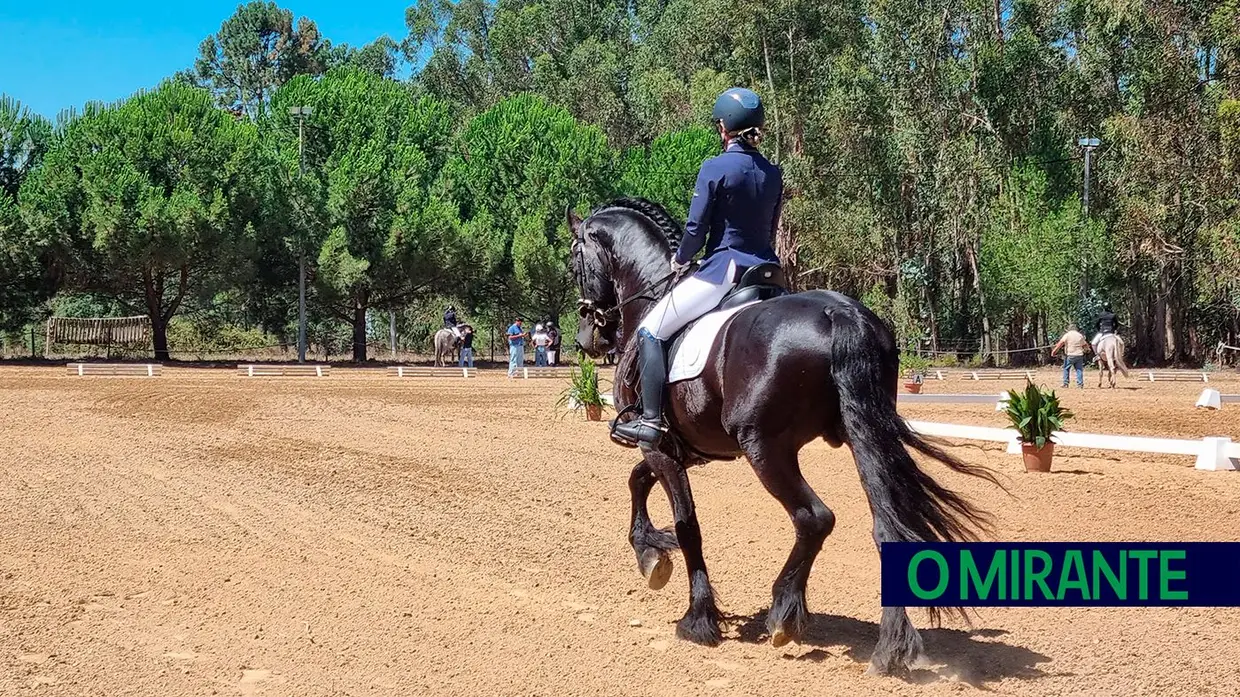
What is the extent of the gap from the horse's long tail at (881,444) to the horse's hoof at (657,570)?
165cm

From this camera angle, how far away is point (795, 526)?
5.82m

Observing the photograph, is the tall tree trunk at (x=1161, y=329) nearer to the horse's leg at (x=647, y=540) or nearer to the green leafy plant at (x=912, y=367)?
the green leafy plant at (x=912, y=367)

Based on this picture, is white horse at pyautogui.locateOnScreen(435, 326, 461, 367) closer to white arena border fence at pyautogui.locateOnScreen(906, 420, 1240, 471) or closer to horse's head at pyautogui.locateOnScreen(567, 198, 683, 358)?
white arena border fence at pyautogui.locateOnScreen(906, 420, 1240, 471)

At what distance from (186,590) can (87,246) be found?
36579mm

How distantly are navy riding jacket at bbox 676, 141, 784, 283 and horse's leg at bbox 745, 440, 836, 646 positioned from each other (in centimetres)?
117

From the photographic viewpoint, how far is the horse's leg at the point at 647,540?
22.5ft

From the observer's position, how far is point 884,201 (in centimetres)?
5212

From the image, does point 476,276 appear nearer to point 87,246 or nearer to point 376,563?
point 87,246

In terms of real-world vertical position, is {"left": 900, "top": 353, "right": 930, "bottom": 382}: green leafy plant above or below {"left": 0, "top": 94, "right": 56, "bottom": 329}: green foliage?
below

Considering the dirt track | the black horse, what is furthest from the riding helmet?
the dirt track

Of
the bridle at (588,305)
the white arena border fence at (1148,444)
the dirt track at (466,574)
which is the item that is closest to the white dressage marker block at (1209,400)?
the white arena border fence at (1148,444)

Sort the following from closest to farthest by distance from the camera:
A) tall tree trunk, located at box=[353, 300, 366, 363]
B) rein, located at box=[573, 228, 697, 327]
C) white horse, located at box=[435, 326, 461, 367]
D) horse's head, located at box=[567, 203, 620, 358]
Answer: rein, located at box=[573, 228, 697, 327]
horse's head, located at box=[567, 203, 620, 358]
white horse, located at box=[435, 326, 461, 367]
tall tree trunk, located at box=[353, 300, 366, 363]

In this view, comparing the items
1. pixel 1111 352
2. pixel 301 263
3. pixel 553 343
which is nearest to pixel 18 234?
pixel 301 263

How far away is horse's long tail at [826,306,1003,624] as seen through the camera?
5.52m
